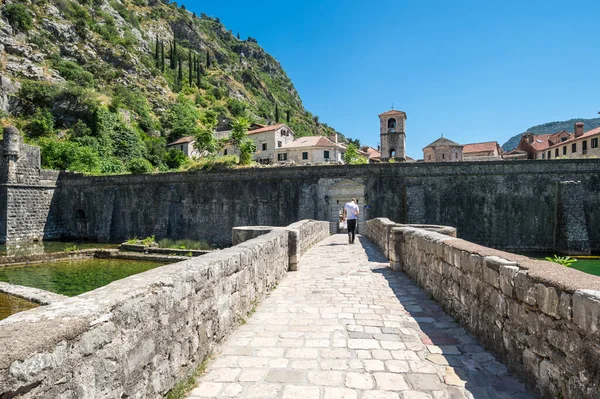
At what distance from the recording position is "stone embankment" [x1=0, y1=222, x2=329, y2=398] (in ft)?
5.43

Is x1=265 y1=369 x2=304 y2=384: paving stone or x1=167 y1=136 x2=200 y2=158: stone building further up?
x1=167 y1=136 x2=200 y2=158: stone building

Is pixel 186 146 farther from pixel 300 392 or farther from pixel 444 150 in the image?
pixel 300 392

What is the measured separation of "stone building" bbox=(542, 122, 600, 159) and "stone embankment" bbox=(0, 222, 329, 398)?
1633 inches

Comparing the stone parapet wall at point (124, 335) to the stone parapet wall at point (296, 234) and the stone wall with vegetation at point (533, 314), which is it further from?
the stone parapet wall at point (296, 234)

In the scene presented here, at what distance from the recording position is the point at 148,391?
8.47ft

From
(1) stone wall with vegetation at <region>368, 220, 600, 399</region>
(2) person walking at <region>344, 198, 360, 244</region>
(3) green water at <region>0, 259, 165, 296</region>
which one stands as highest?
(2) person walking at <region>344, 198, 360, 244</region>

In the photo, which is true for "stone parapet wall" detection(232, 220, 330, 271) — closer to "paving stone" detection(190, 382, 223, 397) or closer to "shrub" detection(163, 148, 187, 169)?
"paving stone" detection(190, 382, 223, 397)

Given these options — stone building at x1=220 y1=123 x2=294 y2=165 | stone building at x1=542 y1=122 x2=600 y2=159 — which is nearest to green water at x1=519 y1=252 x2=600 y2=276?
stone building at x1=542 y1=122 x2=600 y2=159

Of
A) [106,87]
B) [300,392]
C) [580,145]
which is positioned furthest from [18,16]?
[580,145]

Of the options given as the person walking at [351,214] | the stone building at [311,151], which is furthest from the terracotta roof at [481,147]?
the person walking at [351,214]

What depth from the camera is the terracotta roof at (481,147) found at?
49.9 meters

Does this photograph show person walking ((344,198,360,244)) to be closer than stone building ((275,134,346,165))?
Yes

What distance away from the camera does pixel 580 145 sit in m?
40.8

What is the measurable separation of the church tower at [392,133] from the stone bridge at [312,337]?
37.5 m
